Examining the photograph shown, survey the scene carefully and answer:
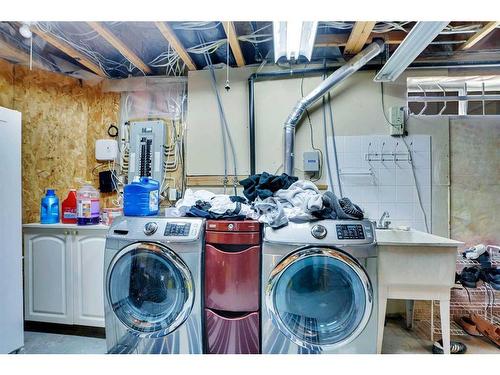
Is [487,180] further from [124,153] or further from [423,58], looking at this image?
[124,153]

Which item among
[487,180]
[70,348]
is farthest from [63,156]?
[487,180]

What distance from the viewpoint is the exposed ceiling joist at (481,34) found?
1.93m

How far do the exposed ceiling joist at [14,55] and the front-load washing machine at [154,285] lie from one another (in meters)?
1.83

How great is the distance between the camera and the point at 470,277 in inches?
75.9

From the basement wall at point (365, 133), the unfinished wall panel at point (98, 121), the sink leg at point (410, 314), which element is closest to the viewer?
the sink leg at point (410, 314)

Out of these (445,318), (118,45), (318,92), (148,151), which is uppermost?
(118,45)

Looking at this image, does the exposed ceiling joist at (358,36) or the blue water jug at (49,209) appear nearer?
the exposed ceiling joist at (358,36)

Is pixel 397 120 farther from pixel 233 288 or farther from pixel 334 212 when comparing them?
pixel 233 288

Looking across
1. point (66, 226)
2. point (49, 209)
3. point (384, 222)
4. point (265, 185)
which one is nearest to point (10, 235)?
point (66, 226)

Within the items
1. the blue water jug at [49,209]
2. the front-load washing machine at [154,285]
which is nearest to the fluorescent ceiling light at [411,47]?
the front-load washing machine at [154,285]

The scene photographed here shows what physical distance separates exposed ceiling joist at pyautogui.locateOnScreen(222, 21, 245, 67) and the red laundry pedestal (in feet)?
4.61

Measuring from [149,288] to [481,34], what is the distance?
9.95ft

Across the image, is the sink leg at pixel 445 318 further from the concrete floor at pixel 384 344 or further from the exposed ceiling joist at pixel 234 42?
the exposed ceiling joist at pixel 234 42

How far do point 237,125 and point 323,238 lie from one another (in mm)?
1507
